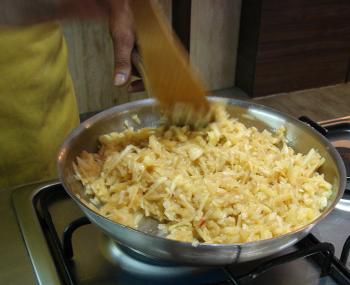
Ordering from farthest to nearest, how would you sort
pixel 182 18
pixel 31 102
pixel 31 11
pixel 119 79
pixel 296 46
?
1. pixel 296 46
2. pixel 182 18
3. pixel 31 102
4. pixel 119 79
5. pixel 31 11

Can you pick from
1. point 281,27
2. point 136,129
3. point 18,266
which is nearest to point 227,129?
point 136,129

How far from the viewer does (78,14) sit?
0.66 m

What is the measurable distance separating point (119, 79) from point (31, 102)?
12.5 inches

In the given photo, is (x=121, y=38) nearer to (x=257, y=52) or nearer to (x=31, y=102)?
(x=31, y=102)

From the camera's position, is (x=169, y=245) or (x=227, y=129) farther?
(x=227, y=129)

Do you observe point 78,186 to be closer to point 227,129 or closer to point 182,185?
point 182,185

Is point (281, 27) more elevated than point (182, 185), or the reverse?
point (182, 185)

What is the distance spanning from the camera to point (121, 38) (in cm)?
100

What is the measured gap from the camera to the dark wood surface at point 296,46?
2686 millimetres

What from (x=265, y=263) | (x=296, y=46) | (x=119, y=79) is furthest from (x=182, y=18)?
(x=265, y=263)

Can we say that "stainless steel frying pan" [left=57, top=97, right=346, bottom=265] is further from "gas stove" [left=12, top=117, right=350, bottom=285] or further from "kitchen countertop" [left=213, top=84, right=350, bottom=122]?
"kitchen countertop" [left=213, top=84, right=350, bottom=122]

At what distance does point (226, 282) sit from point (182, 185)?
0.67ft

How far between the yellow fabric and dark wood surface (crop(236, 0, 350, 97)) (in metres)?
1.75

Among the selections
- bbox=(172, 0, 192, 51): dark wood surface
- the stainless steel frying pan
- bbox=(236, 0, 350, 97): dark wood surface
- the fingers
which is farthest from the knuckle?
bbox=(236, 0, 350, 97): dark wood surface
